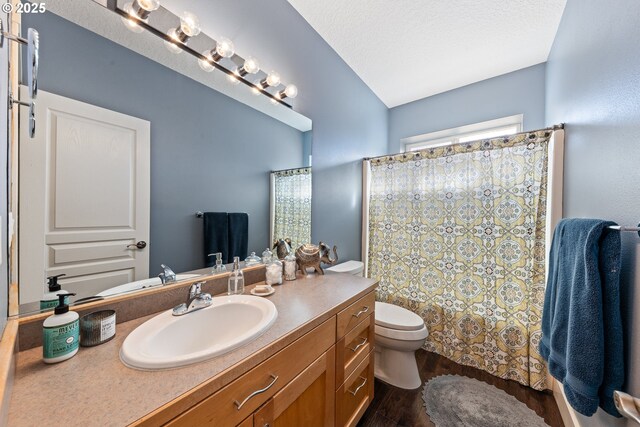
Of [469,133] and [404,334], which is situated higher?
[469,133]

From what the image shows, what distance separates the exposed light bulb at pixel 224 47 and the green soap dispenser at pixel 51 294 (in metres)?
1.15

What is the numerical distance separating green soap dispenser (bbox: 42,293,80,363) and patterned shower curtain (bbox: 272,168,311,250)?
3.17ft

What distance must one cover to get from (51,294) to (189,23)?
1185 mm

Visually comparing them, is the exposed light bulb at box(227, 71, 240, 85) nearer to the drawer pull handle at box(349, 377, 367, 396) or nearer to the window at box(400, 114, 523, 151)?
the drawer pull handle at box(349, 377, 367, 396)

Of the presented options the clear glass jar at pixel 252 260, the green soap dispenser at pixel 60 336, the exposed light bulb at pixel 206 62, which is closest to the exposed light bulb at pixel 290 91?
the exposed light bulb at pixel 206 62

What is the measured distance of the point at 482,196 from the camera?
189cm

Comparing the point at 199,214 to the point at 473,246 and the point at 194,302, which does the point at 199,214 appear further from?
the point at 473,246

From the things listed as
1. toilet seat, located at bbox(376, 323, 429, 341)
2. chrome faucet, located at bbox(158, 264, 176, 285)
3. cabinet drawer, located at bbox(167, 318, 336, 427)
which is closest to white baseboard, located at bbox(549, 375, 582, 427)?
toilet seat, located at bbox(376, 323, 429, 341)

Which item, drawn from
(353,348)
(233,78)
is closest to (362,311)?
(353,348)

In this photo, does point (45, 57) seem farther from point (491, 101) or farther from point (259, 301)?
point (491, 101)

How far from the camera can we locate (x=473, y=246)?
1924 mm

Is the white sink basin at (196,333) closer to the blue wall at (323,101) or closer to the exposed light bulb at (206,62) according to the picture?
the blue wall at (323,101)

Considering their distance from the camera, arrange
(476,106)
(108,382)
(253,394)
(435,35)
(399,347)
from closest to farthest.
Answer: (108,382) → (253,394) → (399,347) → (435,35) → (476,106)

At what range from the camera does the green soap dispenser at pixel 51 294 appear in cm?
75
